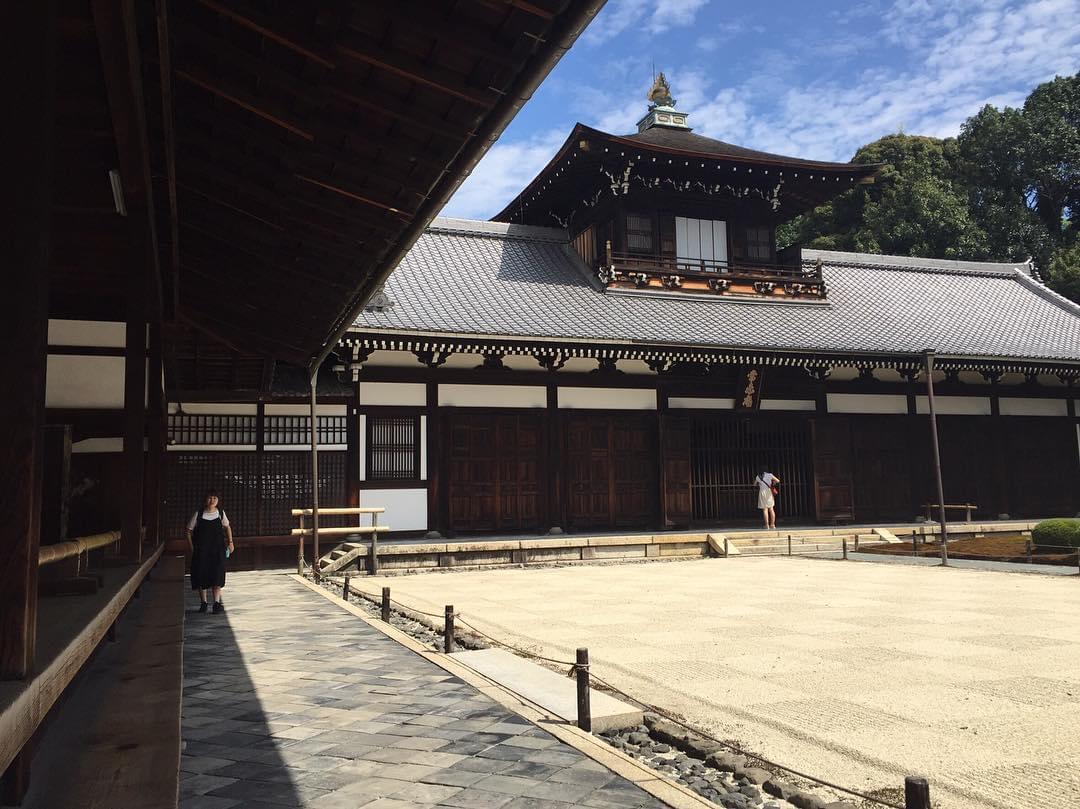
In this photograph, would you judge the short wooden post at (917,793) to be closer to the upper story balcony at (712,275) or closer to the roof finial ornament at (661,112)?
the upper story balcony at (712,275)

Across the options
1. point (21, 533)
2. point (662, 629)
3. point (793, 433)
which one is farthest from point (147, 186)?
point (793, 433)

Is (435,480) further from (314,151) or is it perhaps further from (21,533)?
(21,533)

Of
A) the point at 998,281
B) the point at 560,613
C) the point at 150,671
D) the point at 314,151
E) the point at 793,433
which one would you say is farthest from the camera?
the point at 998,281

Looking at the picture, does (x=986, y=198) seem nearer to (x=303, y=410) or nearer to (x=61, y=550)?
(x=303, y=410)

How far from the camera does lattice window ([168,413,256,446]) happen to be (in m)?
12.4

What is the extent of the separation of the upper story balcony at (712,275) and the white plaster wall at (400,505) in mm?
6709

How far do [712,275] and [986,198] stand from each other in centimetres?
2743

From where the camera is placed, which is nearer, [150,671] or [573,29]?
[573,29]

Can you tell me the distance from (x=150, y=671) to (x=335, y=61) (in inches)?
113

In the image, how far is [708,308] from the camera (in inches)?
687

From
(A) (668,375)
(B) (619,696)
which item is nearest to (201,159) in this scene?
(B) (619,696)

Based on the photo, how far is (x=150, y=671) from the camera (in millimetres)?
3600

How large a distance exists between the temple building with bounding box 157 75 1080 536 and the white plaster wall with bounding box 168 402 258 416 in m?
0.07

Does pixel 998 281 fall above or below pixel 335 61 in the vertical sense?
above
